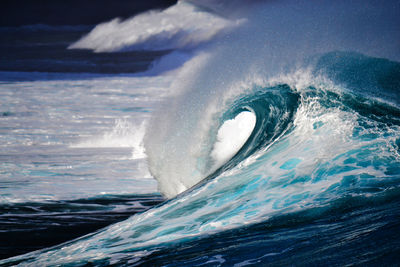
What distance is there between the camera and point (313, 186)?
121 inches

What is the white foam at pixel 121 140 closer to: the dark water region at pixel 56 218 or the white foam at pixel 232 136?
the white foam at pixel 232 136

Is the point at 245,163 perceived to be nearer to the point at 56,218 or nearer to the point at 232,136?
the point at 232,136

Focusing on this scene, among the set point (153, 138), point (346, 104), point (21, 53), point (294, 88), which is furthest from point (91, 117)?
point (21, 53)

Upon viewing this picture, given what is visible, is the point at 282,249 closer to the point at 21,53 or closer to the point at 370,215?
the point at 370,215

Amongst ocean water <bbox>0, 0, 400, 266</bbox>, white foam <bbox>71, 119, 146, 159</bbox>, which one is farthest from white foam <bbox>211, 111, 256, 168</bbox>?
white foam <bbox>71, 119, 146, 159</bbox>

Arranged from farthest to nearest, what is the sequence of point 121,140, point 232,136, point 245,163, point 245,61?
1. point 121,140
2. point 245,61
3. point 232,136
4. point 245,163

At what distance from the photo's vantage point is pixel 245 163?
→ 372cm

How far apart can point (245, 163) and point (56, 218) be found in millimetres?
1588

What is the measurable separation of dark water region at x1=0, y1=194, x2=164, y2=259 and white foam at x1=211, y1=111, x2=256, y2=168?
0.75 meters

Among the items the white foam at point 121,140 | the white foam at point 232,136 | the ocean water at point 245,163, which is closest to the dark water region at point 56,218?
the ocean water at point 245,163

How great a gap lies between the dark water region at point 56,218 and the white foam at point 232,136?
29.4 inches

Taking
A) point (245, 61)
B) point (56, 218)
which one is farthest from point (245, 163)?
point (245, 61)

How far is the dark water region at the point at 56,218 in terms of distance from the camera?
3.23 meters

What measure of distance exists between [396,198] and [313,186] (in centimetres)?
52
